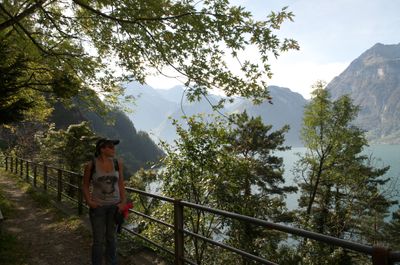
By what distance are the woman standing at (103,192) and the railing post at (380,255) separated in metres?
3.73

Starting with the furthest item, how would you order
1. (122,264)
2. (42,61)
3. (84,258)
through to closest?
(42,61)
(84,258)
(122,264)

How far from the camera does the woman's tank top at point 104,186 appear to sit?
205 inches

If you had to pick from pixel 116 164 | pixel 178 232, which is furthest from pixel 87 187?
pixel 178 232

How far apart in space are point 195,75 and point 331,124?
26411 millimetres

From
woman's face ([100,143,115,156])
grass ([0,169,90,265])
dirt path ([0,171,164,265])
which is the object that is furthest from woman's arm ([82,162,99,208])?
grass ([0,169,90,265])

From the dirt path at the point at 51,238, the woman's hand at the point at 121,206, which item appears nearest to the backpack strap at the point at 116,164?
the woman's hand at the point at 121,206

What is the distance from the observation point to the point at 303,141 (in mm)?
33031

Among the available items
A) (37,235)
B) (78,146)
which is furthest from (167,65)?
(78,146)

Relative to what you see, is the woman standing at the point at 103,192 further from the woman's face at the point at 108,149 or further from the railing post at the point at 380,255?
the railing post at the point at 380,255

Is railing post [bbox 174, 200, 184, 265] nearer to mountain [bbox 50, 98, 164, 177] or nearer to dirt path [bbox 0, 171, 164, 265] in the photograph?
dirt path [bbox 0, 171, 164, 265]

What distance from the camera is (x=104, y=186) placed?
17.2 ft

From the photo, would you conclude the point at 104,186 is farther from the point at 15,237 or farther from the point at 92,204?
the point at 15,237

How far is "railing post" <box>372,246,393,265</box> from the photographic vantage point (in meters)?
2.60

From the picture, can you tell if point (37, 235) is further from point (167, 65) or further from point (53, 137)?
point (53, 137)
